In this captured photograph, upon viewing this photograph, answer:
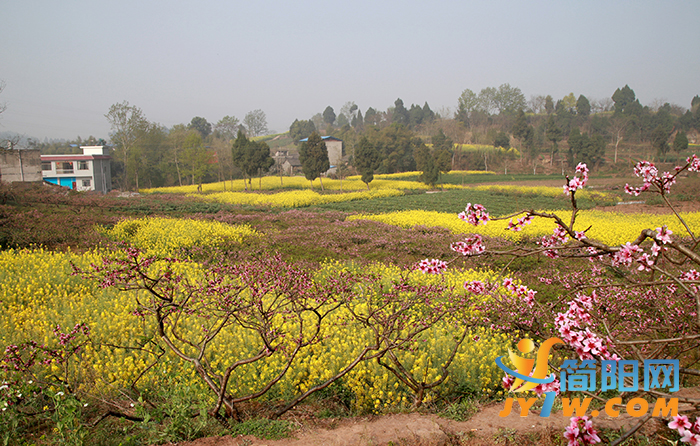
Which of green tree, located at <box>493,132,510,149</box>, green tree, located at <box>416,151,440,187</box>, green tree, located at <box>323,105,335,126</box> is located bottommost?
green tree, located at <box>416,151,440,187</box>

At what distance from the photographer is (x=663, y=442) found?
2.84m

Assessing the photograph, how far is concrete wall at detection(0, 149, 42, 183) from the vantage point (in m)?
31.8

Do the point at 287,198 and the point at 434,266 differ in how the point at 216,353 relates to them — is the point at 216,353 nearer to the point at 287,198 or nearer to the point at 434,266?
the point at 434,266

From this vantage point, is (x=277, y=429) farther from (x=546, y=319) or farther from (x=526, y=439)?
(x=546, y=319)

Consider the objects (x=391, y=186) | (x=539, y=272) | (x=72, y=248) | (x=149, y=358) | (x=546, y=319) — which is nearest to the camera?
(x=149, y=358)

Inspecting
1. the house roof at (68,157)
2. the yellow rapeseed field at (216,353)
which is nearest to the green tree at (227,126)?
the house roof at (68,157)

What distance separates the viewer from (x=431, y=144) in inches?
2694

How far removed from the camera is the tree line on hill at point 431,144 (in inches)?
1523

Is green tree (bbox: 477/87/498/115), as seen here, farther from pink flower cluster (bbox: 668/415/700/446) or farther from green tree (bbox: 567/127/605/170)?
pink flower cluster (bbox: 668/415/700/446)

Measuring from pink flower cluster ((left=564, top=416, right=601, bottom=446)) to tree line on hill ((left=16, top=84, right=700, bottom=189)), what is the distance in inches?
1340

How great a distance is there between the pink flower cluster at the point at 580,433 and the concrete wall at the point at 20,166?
40.1 m

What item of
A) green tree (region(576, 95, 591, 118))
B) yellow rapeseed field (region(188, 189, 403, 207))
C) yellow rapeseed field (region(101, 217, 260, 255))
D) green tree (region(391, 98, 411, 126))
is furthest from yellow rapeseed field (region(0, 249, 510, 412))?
green tree (region(391, 98, 411, 126))

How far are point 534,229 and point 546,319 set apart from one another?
8975 millimetres

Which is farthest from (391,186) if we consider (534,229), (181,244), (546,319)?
(546,319)
